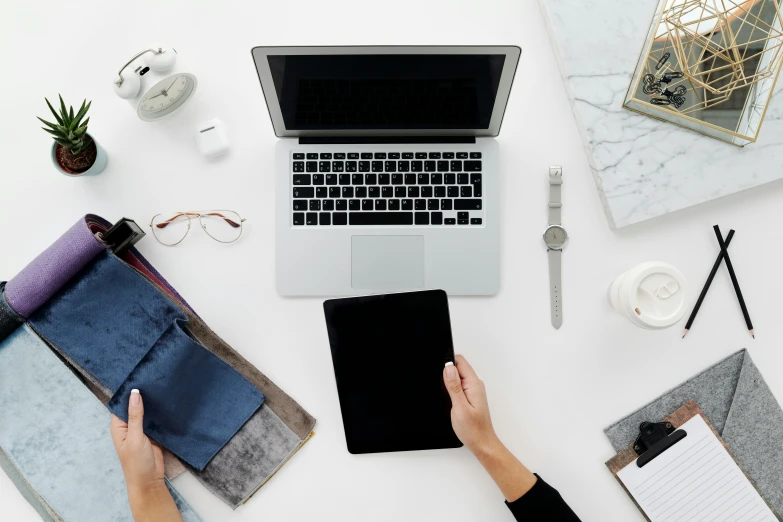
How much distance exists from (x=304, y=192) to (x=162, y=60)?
27 centimetres

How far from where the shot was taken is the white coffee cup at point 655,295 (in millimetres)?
789

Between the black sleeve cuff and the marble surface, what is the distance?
1.37 ft

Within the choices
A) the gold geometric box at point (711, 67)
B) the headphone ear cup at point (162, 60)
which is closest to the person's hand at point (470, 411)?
the gold geometric box at point (711, 67)

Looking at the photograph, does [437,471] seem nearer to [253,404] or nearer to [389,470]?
[389,470]

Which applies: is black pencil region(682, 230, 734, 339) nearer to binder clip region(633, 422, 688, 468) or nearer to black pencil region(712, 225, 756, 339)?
black pencil region(712, 225, 756, 339)

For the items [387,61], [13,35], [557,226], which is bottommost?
[557,226]

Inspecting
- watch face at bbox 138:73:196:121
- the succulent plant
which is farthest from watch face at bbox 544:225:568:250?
the succulent plant

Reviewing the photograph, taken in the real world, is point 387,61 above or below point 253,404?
above

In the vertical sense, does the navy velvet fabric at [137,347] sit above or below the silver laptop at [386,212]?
below

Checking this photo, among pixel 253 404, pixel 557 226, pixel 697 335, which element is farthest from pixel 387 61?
pixel 697 335

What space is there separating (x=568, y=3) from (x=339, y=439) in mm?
781

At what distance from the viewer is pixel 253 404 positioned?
2.79ft

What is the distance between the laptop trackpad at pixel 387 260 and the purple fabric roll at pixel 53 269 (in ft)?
1.24

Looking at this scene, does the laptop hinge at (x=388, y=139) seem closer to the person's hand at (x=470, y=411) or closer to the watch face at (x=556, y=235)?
the watch face at (x=556, y=235)
